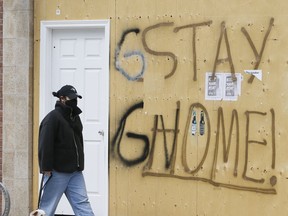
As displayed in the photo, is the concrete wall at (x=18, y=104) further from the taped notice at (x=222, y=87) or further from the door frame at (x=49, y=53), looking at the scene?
the taped notice at (x=222, y=87)

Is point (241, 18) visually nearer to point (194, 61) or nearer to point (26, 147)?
point (194, 61)

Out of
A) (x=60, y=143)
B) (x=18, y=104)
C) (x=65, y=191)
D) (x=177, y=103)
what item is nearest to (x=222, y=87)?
(x=177, y=103)

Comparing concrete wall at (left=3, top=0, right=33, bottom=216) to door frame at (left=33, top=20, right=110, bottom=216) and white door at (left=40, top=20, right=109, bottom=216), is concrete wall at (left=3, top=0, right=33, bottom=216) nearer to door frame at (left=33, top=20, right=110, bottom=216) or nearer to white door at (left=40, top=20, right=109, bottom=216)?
door frame at (left=33, top=20, right=110, bottom=216)

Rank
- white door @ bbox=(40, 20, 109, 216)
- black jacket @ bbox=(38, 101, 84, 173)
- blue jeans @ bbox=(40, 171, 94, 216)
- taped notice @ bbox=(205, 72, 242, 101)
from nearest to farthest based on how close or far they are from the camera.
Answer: black jacket @ bbox=(38, 101, 84, 173) → blue jeans @ bbox=(40, 171, 94, 216) → taped notice @ bbox=(205, 72, 242, 101) → white door @ bbox=(40, 20, 109, 216)

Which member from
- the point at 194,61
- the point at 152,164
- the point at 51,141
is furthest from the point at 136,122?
the point at 51,141

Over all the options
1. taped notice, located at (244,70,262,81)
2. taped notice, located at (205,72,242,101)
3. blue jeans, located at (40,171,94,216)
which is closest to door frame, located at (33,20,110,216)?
blue jeans, located at (40,171,94,216)

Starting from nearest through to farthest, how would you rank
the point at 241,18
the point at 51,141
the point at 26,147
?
the point at 51,141
the point at 241,18
the point at 26,147

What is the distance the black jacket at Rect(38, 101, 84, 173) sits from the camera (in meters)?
6.69

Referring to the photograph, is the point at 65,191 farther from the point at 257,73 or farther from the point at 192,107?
the point at 257,73

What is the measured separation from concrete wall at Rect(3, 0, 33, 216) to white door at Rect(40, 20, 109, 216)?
337 millimetres

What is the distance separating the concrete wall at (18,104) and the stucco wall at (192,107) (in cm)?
55

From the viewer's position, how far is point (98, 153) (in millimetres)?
8297

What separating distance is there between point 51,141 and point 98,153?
5.48 ft

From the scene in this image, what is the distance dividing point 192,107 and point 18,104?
8.29 ft
